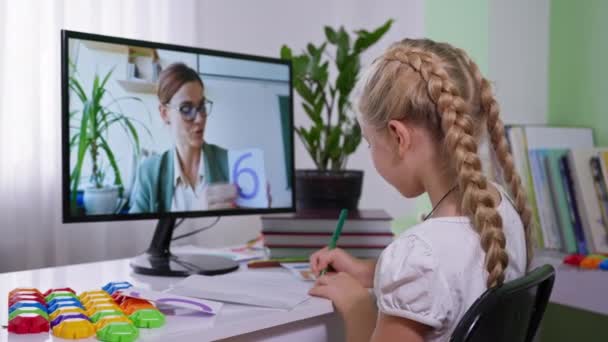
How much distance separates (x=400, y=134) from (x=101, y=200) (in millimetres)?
532

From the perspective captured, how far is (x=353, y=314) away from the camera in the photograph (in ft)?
3.20

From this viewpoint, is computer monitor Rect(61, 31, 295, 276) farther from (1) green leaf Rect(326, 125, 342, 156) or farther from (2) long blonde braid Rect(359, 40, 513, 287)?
(2) long blonde braid Rect(359, 40, 513, 287)

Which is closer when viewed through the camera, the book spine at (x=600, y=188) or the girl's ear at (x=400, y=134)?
the girl's ear at (x=400, y=134)

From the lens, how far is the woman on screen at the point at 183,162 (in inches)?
45.7

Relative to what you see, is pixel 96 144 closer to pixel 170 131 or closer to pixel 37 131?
pixel 170 131

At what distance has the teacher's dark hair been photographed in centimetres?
118

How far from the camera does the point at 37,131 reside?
4.72 ft

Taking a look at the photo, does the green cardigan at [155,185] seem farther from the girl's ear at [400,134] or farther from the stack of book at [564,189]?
the stack of book at [564,189]

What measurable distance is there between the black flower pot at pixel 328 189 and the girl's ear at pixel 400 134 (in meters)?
0.63

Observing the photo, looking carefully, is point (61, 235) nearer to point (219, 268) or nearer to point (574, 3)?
point (219, 268)

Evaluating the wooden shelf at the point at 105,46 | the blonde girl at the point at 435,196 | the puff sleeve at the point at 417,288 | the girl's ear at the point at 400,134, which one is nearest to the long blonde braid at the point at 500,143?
the blonde girl at the point at 435,196

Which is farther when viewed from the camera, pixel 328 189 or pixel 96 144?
pixel 328 189

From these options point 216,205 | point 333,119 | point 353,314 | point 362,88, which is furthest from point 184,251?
point 333,119

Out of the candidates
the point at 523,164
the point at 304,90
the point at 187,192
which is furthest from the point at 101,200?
the point at 523,164
